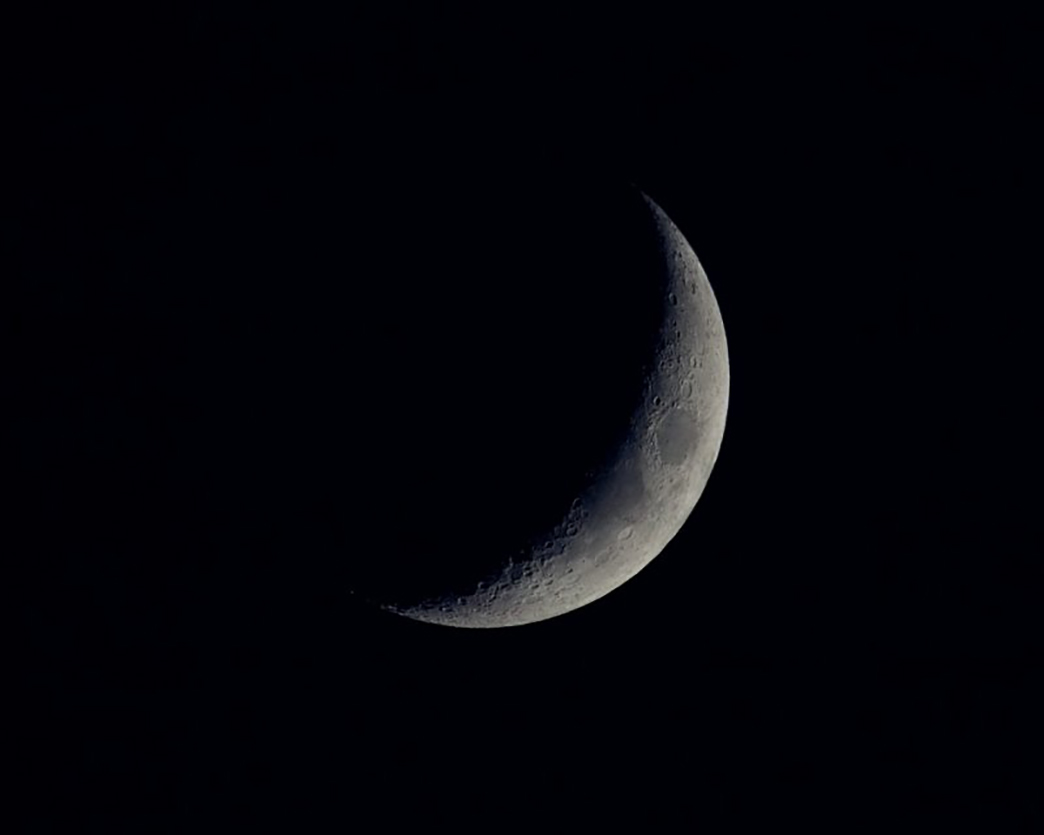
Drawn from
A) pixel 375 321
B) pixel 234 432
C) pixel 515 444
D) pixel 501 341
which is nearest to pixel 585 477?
pixel 515 444

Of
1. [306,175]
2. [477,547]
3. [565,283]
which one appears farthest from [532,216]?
[477,547]

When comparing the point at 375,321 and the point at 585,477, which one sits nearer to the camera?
the point at 375,321

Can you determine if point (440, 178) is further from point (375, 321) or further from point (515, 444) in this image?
point (515, 444)

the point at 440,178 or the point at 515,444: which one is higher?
the point at 440,178

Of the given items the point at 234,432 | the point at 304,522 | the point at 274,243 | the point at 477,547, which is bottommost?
the point at 477,547

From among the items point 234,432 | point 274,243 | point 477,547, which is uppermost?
point 274,243

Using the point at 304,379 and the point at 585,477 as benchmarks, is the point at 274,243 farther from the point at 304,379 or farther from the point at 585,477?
the point at 585,477
